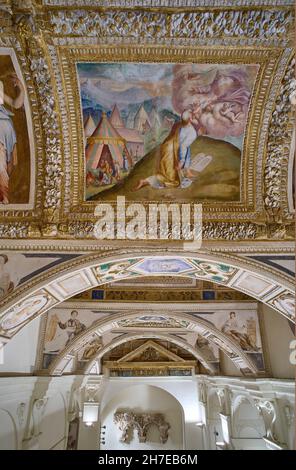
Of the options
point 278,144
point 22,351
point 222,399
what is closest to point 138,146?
point 278,144

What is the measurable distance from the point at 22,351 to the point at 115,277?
5989 mm

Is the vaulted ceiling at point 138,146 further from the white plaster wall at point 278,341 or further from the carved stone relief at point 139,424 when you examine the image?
the carved stone relief at point 139,424

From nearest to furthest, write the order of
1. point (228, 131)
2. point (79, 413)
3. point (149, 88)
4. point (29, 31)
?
point (29, 31) < point (149, 88) < point (228, 131) < point (79, 413)

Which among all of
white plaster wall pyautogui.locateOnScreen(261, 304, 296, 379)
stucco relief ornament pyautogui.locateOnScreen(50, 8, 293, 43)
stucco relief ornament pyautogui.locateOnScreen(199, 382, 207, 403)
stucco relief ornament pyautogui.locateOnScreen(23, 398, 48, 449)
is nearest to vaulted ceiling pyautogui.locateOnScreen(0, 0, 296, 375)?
stucco relief ornament pyautogui.locateOnScreen(50, 8, 293, 43)

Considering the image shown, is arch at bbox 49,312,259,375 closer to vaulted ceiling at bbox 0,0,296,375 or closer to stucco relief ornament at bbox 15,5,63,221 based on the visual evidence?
vaulted ceiling at bbox 0,0,296,375

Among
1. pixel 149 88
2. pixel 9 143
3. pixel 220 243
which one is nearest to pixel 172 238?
pixel 220 243

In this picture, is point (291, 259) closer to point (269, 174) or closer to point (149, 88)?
point (269, 174)

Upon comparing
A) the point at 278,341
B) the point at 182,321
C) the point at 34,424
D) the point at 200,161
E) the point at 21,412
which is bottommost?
the point at 34,424

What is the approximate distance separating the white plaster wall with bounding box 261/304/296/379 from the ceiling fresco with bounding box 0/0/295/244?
18.8ft

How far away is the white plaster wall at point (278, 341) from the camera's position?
37.2ft

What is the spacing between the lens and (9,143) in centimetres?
661

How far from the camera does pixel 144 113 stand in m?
6.53

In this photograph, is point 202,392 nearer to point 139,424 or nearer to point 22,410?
point 139,424

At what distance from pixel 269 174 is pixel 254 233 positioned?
3.73 ft
